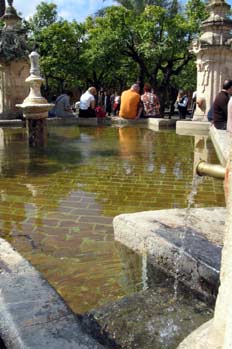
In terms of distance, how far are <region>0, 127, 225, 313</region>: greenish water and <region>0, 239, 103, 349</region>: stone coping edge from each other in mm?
422

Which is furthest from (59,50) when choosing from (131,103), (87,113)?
(131,103)

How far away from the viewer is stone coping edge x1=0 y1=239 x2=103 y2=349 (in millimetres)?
2031

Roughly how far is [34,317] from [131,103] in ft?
42.9

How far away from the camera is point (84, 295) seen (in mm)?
2963

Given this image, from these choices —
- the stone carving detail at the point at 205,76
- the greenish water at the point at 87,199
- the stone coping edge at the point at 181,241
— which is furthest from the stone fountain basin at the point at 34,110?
the stone carving detail at the point at 205,76

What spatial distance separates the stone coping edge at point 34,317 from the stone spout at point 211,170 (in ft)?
3.10

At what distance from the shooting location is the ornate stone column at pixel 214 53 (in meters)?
14.2

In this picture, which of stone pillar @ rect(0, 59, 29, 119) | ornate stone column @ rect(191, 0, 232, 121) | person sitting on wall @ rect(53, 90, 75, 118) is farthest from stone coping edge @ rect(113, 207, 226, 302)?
stone pillar @ rect(0, 59, 29, 119)

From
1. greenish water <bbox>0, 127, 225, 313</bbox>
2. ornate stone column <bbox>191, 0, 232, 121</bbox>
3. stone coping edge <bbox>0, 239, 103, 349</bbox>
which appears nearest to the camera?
stone coping edge <bbox>0, 239, 103, 349</bbox>

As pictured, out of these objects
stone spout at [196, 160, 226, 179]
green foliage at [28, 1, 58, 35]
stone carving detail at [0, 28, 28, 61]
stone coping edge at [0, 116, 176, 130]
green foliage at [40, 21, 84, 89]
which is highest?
green foliage at [28, 1, 58, 35]

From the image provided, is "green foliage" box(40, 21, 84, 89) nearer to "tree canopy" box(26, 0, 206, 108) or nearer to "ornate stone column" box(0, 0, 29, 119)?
"tree canopy" box(26, 0, 206, 108)

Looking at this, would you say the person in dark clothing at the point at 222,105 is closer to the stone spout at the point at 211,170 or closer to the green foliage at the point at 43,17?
the stone spout at the point at 211,170

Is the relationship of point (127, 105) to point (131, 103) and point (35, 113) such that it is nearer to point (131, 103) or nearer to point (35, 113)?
point (131, 103)

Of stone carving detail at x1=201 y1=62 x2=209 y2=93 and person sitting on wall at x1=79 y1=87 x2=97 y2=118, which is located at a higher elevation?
stone carving detail at x1=201 y1=62 x2=209 y2=93
